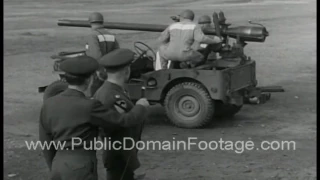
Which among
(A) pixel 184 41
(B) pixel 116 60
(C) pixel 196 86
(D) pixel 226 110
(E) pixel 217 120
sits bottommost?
(E) pixel 217 120

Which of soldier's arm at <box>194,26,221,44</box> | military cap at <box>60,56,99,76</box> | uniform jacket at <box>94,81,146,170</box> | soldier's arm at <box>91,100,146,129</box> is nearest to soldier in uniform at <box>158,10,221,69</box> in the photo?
soldier's arm at <box>194,26,221,44</box>

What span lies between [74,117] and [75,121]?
0.03 metres

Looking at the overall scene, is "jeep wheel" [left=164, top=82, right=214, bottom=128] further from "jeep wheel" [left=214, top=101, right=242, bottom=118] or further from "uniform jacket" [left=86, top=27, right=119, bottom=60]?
"uniform jacket" [left=86, top=27, right=119, bottom=60]

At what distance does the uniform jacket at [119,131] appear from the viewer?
5.25m

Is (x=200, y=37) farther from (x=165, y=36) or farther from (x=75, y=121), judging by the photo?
(x=75, y=121)

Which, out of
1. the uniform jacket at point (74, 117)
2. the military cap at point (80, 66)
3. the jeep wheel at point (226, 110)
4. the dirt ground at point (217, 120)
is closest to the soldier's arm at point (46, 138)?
the uniform jacket at point (74, 117)

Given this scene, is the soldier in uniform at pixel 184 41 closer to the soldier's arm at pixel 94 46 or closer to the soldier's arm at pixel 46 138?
the soldier's arm at pixel 94 46

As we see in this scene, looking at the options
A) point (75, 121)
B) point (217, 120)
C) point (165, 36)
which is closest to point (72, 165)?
point (75, 121)

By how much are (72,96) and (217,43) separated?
5.15m

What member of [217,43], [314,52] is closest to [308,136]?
[217,43]

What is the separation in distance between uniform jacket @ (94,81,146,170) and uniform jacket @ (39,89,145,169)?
10.8 inches

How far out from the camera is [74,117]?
4.68 metres

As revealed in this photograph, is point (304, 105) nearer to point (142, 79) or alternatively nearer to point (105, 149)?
point (142, 79)

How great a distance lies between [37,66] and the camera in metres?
15.4
